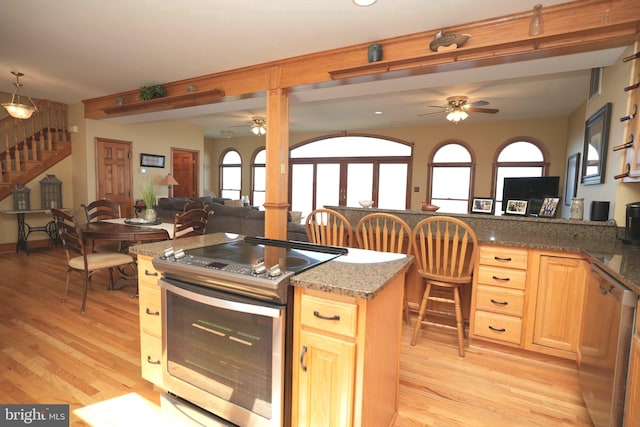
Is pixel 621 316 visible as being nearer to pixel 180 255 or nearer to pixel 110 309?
pixel 180 255

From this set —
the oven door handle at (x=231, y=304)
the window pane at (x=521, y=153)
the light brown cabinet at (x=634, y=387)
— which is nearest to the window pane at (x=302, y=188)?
the window pane at (x=521, y=153)

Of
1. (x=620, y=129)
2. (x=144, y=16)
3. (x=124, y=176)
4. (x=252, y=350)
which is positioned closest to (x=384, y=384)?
(x=252, y=350)

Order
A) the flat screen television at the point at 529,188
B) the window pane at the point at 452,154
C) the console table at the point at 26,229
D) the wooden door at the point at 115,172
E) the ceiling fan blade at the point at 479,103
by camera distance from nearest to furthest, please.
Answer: the flat screen television at the point at 529,188 → the console table at the point at 26,229 → the ceiling fan blade at the point at 479,103 → the wooden door at the point at 115,172 → the window pane at the point at 452,154

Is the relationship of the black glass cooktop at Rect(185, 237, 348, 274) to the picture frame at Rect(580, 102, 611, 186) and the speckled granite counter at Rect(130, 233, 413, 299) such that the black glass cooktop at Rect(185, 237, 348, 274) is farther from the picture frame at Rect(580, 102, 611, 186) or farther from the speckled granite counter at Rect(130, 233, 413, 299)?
the picture frame at Rect(580, 102, 611, 186)

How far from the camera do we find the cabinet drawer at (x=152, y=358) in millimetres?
1833

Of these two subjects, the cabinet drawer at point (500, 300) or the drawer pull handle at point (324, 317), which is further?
the cabinet drawer at point (500, 300)

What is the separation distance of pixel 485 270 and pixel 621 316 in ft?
3.49

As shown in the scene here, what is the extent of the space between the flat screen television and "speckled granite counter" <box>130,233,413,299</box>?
406 centimetres

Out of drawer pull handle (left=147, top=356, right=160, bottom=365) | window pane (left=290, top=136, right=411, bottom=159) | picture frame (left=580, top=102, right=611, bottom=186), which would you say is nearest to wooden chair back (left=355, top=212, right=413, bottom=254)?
drawer pull handle (left=147, top=356, right=160, bottom=365)

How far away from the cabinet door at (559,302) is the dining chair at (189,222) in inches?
120

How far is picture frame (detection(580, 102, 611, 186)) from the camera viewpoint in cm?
281

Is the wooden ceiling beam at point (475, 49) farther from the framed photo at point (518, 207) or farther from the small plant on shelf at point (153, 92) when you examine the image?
the framed photo at point (518, 207)

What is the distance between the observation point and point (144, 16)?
107 inches

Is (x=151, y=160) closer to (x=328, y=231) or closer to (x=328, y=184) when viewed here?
(x=328, y=184)
